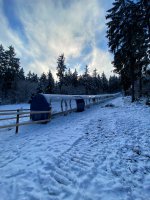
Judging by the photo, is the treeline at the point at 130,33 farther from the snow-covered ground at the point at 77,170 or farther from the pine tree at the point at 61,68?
the pine tree at the point at 61,68

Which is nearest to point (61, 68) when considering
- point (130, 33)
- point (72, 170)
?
point (130, 33)

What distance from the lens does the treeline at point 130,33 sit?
1961 centimetres

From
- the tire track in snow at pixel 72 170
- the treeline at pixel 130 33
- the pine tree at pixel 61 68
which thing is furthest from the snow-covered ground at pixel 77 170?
the pine tree at pixel 61 68

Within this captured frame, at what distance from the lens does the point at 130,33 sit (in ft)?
72.0

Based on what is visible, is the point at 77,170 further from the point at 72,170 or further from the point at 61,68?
the point at 61,68

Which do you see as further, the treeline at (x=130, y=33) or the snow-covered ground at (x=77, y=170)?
the treeline at (x=130, y=33)

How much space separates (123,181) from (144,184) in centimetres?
48

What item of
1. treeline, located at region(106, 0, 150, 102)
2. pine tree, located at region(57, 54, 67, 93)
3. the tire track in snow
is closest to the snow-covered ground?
the tire track in snow

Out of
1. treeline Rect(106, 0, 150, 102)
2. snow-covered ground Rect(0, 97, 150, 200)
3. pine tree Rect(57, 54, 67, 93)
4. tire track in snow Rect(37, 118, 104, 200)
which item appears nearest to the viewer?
snow-covered ground Rect(0, 97, 150, 200)

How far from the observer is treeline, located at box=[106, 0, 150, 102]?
64.3 ft

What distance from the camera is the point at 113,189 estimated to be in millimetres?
3896

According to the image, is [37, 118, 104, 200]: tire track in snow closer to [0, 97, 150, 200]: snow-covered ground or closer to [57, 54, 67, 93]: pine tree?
[0, 97, 150, 200]: snow-covered ground

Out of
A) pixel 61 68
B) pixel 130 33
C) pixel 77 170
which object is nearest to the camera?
pixel 77 170

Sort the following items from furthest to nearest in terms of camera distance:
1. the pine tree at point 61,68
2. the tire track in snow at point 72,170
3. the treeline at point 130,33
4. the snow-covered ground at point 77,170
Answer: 1. the pine tree at point 61,68
2. the treeline at point 130,33
3. the tire track in snow at point 72,170
4. the snow-covered ground at point 77,170
